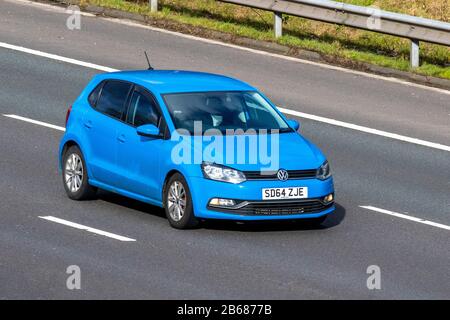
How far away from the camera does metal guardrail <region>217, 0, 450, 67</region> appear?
2410 cm

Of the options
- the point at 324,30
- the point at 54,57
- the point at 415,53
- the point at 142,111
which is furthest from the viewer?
the point at 324,30

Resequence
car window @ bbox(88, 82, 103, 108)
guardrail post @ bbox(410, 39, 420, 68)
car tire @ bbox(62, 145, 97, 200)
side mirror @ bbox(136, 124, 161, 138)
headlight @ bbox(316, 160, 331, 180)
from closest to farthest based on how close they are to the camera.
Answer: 1. headlight @ bbox(316, 160, 331, 180)
2. side mirror @ bbox(136, 124, 161, 138)
3. car tire @ bbox(62, 145, 97, 200)
4. car window @ bbox(88, 82, 103, 108)
5. guardrail post @ bbox(410, 39, 420, 68)

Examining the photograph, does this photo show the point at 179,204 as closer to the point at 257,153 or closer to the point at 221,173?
the point at 221,173

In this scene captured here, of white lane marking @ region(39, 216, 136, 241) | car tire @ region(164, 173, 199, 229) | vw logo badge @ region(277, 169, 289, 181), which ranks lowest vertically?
white lane marking @ region(39, 216, 136, 241)

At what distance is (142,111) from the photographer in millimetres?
16547

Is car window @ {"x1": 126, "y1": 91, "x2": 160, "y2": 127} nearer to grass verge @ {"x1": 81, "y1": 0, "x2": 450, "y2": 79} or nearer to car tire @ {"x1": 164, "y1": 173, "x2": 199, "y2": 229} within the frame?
car tire @ {"x1": 164, "y1": 173, "x2": 199, "y2": 229}

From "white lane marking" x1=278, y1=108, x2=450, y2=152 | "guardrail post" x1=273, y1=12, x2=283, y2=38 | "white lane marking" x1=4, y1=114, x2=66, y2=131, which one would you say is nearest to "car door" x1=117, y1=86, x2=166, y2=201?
"white lane marking" x1=4, y1=114, x2=66, y2=131

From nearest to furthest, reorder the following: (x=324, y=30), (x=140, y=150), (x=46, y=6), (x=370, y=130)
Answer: (x=140, y=150)
(x=370, y=130)
(x=324, y=30)
(x=46, y=6)

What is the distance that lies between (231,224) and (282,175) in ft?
3.85

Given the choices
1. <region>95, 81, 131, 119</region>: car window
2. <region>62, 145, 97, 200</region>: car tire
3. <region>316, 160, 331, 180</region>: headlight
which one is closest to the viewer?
<region>316, 160, 331, 180</region>: headlight

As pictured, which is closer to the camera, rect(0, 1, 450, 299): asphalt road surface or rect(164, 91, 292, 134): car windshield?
rect(0, 1, 450, 299): asphalt road surface

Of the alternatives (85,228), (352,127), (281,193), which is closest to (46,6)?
(352,127)

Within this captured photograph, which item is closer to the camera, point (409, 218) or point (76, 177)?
point (409, 218)
